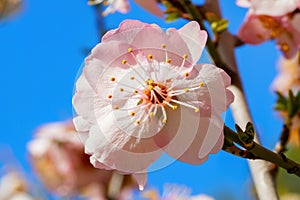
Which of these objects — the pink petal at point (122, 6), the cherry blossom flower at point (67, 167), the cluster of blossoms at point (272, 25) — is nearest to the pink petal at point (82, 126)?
the cluster of blossoms at point (272, 25)

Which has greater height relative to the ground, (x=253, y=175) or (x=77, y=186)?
(x=253, y=175)

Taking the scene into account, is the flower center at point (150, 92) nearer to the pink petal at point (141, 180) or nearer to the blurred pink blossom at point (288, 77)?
the pink petal at point (141, 180)

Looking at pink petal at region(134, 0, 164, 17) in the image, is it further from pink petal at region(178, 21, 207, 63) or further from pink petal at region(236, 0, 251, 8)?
pink petal at region(178, 21, 207, 63)

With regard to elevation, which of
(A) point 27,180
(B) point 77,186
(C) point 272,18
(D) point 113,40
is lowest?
(B) point 77,186

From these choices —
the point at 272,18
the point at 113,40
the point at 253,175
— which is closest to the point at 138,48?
the point at 113,40

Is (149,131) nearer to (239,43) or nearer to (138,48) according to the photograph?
(138,48)

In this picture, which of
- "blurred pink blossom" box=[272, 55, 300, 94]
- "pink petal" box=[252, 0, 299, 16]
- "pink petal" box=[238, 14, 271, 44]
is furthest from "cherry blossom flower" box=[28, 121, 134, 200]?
"pink petal" box=[252, 0, 299, 16]

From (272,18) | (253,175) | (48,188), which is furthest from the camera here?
(48,188)
